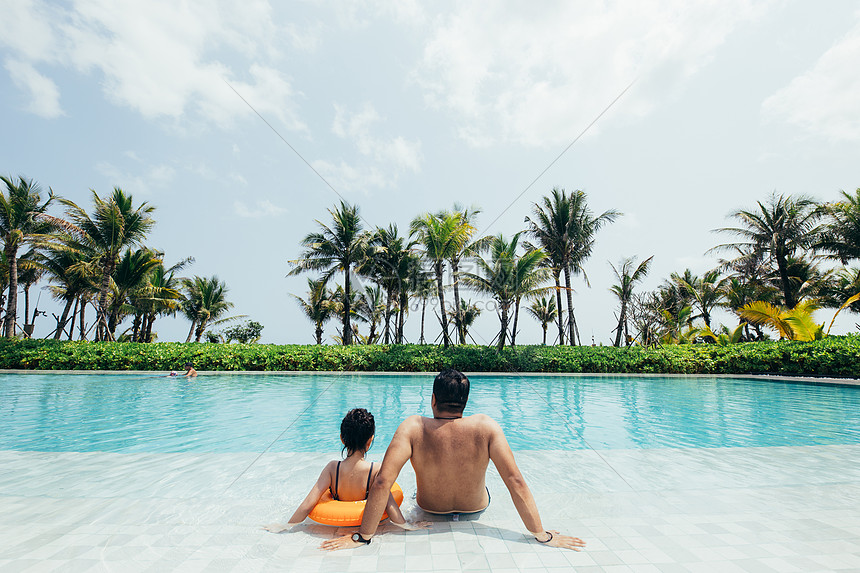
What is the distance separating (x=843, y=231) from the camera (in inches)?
850

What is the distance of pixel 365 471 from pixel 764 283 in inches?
1320

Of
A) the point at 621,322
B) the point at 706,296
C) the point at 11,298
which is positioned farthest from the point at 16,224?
the point at 706,296

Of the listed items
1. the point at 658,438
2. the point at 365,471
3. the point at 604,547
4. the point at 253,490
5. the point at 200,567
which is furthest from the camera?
the point at 658,438

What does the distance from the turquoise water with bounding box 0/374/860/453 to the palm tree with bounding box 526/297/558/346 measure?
82.6ft

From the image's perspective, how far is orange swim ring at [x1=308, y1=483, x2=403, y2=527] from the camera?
292cm

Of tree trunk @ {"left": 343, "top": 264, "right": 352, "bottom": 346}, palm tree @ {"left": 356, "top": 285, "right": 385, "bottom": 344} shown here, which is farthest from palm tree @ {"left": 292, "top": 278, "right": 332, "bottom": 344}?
tree trunk @ {"left": 343, "top": 264, "right": 352, "bottom": 346}

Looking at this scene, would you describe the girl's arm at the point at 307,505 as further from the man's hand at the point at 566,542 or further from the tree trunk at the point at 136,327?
the tree trunk at the point at 136,327

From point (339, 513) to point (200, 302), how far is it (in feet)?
120

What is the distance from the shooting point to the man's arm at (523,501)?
9.04 ft

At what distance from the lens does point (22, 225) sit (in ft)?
66.7

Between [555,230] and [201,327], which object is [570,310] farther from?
[201,327]

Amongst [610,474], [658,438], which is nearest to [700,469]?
[610,474]

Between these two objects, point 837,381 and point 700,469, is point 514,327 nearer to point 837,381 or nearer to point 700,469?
point 837,381

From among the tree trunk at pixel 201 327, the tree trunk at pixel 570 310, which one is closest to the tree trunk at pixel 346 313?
the tree trunk at pixel 570 310
